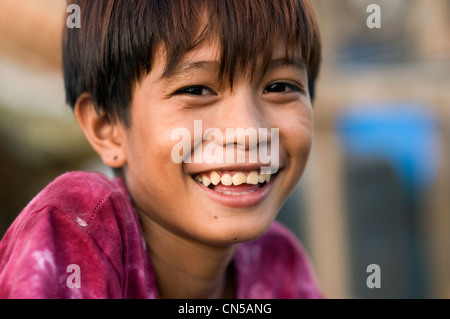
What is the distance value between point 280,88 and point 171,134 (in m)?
0.29

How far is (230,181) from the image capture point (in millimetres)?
1248

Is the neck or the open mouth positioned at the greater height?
the open mouth

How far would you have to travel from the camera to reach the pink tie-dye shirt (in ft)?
3.20

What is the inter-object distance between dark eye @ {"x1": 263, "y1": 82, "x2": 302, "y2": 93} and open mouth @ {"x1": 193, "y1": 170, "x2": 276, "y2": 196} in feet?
0.64

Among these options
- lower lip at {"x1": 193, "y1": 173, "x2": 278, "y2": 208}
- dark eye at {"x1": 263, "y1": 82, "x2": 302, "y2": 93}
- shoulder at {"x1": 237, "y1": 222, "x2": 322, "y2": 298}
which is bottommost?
shoulder at {"x1": 237, "y1": 222, "x2": 322, "y2": 298}

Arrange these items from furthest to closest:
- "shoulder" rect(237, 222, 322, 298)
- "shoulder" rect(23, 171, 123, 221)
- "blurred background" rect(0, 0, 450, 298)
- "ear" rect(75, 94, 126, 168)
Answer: "blurred background" rect(0, 0, 450, 298) < "shoulder" rect(237, 222, 322, 298) < "ear" rect(75, 94, 126, 168) < "shoulder" rect(23, 171, 123, 221)

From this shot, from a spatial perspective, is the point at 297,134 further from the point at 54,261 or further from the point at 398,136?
the point at 398,136

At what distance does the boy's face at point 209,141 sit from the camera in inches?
46.9

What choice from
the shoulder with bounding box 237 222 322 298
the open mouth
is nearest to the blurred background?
the shoulder with bounding box 237 222 322 298

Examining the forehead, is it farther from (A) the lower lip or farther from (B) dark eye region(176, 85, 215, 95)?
(A) the lower lip

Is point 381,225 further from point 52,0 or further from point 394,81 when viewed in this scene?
point 52,0

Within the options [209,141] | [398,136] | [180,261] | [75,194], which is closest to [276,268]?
[180,261]

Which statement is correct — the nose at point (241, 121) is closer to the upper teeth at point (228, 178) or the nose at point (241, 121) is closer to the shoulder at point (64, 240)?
the upper teeth at point (228, 178)

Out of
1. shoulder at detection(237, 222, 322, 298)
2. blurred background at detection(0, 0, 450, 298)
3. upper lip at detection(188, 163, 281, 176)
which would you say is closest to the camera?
upper lip at detection(188, 163, 281, 176)
